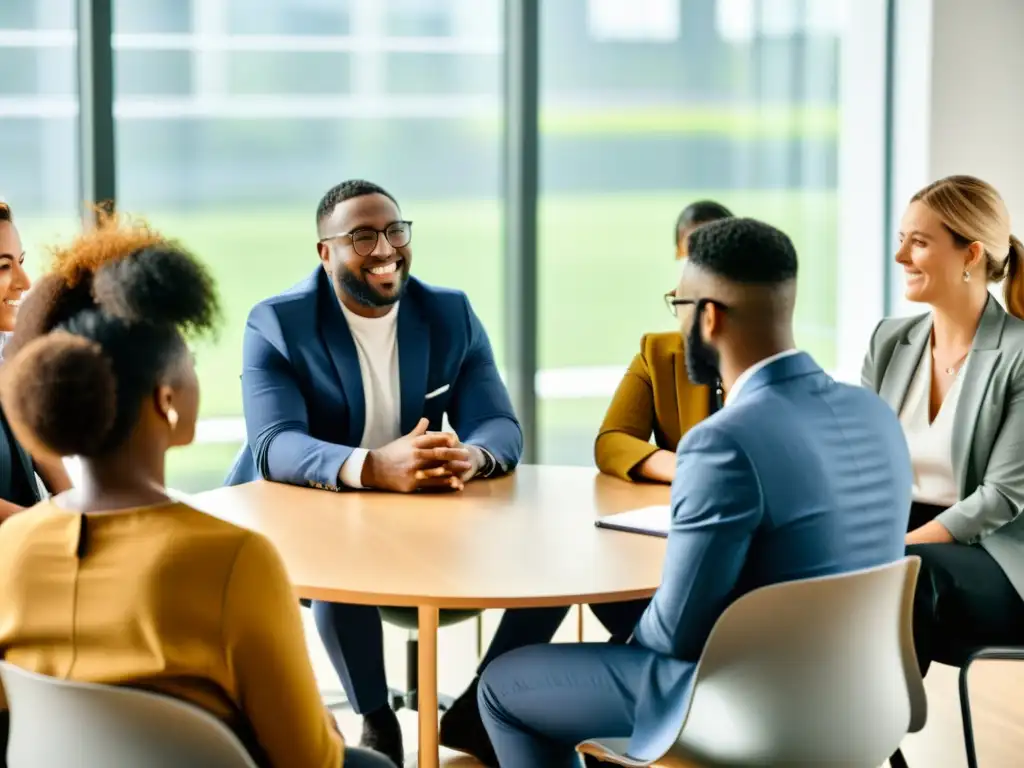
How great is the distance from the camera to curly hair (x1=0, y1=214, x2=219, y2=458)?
1.69m

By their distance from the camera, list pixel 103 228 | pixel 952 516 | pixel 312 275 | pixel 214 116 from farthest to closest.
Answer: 1. pixel 214 116
2. pixel 312 275
3. pixel 952 516
4. pixel 103 228

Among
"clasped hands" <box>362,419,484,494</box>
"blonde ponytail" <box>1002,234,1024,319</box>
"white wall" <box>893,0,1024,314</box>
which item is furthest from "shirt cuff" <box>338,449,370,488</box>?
"white wall" <box>893,0,1024,314</box>

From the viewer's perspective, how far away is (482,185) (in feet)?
17.6

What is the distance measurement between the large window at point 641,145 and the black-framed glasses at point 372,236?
2.06m

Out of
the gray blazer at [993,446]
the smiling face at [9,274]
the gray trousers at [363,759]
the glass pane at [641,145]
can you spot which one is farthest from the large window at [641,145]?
the gray trousers at [363,759]

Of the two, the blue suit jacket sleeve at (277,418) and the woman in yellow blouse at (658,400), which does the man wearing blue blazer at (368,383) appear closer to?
the blue suit jacket sleeve at (277,418)

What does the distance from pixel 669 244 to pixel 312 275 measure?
2.45 m

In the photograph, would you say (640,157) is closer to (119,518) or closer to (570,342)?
(570,342)

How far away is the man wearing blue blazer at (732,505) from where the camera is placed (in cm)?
210

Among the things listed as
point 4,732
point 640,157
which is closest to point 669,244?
point 640,157

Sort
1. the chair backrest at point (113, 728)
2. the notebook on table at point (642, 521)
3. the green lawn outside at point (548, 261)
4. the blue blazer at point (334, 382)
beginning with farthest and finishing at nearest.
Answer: the green lawn outside at point (548, 261) < the blue blazer at point (334, 382) < the notebook on table at point (642, 521) < the chair backrest at point (113, 728)

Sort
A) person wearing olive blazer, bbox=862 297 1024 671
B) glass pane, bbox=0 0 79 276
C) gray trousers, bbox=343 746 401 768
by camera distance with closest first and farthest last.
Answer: gray trousers, bbox=343 746 401 768 → person wearing olive blazer, bbox=862 297 1024 671 → glass pane, bbox=0 0 79 276

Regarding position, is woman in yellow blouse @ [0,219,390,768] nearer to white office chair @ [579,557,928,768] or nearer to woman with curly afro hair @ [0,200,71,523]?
white office chair @ [579,557,928,768]

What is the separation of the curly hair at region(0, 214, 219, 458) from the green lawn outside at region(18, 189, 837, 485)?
3238 millimetres
